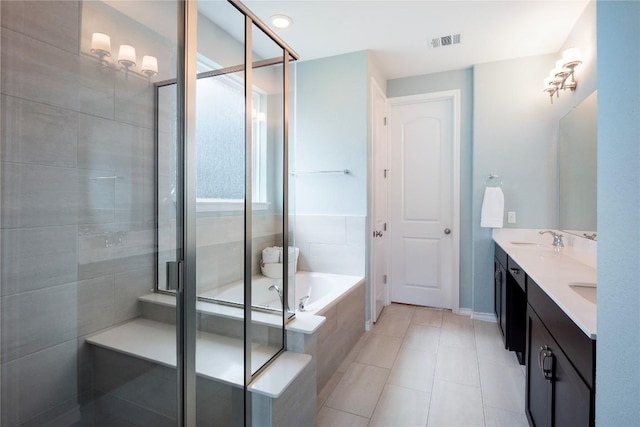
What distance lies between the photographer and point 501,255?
271cm

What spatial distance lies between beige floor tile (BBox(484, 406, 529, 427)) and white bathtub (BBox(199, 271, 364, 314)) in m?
1.10

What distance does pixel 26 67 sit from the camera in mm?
1094

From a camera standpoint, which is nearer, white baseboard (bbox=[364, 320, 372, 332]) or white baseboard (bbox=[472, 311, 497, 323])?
white baseboard (bbox=[364, 320, 372, 332])

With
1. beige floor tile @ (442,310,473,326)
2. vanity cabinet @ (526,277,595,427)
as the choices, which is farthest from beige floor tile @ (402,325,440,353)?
vanity cabinet @ (526,277,595,427)

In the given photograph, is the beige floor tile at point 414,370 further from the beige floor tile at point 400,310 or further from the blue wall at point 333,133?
the blue wall at point 333,133

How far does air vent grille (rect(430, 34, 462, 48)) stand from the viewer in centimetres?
266

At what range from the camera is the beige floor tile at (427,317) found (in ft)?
10.3

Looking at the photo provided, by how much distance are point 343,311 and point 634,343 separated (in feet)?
6.26

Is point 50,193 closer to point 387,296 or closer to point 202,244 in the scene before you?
point 202,244

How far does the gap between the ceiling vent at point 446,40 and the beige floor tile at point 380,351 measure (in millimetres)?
2642

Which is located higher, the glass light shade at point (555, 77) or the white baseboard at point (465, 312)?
the glass light shade at point (555, 77)

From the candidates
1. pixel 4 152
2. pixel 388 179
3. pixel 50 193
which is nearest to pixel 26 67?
pixel 4 152

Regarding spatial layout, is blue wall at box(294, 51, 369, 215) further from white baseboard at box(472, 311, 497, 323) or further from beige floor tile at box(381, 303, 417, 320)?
white baseboard at box(472, 311, 497, 323)

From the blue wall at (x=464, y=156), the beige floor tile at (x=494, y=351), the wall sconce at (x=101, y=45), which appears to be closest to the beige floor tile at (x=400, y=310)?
the blue wall at (x=464, y=156)
